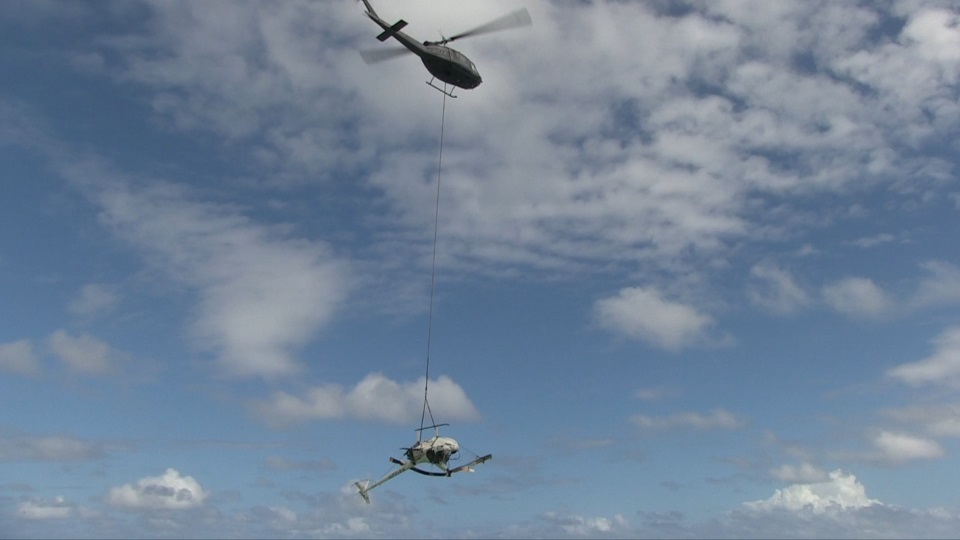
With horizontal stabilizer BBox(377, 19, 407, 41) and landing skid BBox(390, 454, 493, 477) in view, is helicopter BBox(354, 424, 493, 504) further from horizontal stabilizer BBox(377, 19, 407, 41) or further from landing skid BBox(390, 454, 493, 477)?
horizontal stabilizer BBox(377, 19, 407, 41)

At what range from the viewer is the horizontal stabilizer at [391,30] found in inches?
2370

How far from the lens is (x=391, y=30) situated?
6075 cm

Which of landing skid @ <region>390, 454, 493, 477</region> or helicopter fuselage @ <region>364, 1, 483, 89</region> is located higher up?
helicopter fuselage @ <region>364, 1, 483, 89</region>

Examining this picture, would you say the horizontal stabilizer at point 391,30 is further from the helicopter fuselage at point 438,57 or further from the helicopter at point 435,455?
the helicopter at point 435,455

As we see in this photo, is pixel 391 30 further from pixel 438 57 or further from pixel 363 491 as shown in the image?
pixel 363 491

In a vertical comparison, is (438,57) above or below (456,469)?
above

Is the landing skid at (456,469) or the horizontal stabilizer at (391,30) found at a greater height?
the horizontal stabilizer at (391,30)

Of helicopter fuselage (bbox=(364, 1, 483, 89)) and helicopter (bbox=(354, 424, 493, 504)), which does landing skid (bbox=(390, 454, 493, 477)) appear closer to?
helicopter (bbox=(354, 424, 493, 504))

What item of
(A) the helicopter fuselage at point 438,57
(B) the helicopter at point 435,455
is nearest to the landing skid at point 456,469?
(B) the helicopter at point 435,455

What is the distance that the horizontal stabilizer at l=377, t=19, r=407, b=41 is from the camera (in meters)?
60.2

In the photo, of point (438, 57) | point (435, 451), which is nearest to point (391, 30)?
point (438, 57)

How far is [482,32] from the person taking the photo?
209ft

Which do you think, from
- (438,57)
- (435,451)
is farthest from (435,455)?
(438,57)

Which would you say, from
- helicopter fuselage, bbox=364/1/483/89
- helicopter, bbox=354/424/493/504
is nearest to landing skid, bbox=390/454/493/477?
helicopter, bbox=354/424/493/504
